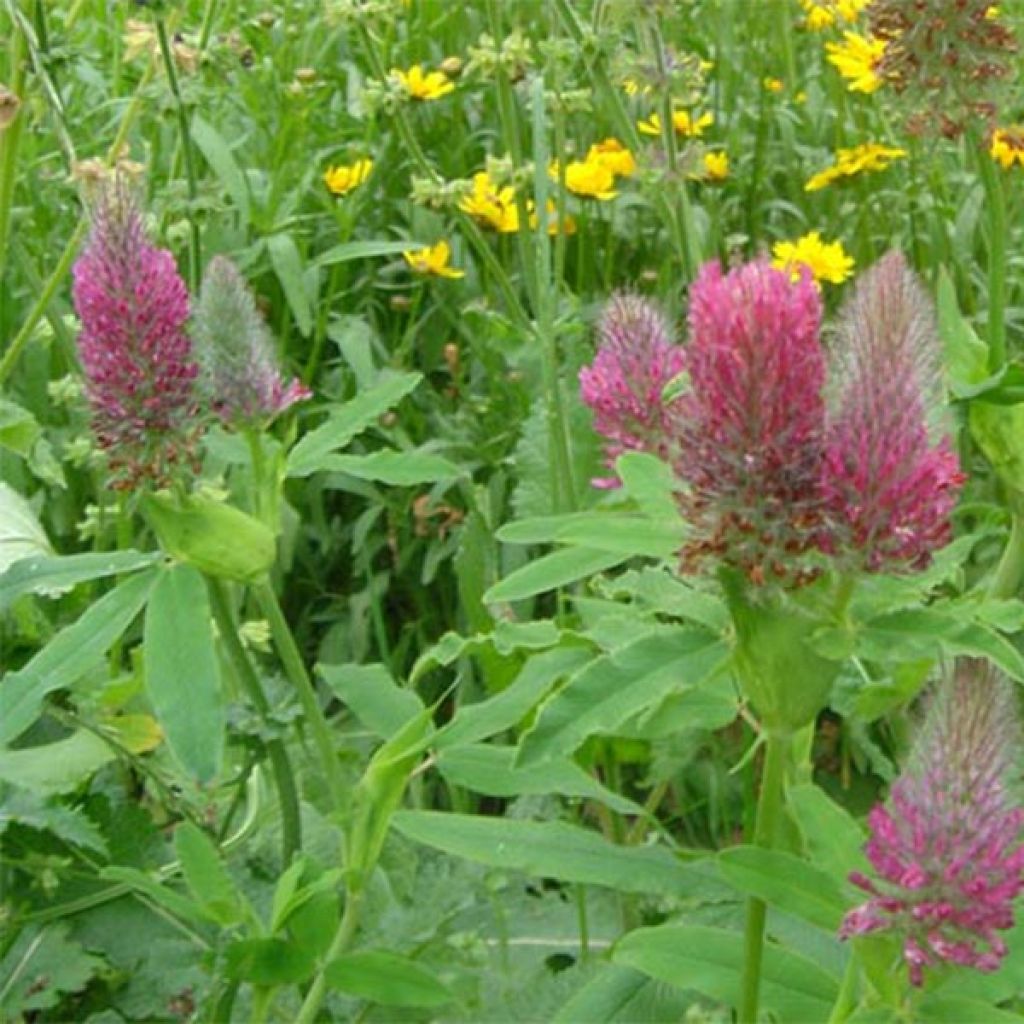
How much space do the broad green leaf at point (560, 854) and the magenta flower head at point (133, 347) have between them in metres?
0.32

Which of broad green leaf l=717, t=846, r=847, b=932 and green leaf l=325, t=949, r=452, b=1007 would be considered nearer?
broad green leaf l=717, t=846, r=847, b=932

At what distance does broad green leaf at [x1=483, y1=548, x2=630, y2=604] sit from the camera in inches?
49.2

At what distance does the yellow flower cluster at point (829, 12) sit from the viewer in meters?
3.18

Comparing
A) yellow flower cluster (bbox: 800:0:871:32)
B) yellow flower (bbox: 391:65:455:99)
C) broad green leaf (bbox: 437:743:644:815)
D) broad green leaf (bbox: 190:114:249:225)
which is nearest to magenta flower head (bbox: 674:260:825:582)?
broad green leaf (bbox: 437:743:644:815)

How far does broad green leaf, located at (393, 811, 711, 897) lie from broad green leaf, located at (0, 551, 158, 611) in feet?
0.93

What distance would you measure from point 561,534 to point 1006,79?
817 mm

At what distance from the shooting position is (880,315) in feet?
3.31

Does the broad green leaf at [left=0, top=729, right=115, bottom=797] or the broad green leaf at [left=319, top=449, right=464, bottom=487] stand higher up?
the broad green leaf at [left=319, top=449, right=464, bottom=487]

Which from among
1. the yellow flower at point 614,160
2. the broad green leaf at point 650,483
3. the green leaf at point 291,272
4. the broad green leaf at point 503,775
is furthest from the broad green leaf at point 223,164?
the broad green leaf at point 650,483

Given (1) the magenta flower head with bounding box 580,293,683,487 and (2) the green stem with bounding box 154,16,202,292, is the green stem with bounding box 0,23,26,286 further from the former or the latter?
(1) the magenta flower head with bounding box 580,293,683,487

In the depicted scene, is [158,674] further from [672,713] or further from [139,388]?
[672,713]

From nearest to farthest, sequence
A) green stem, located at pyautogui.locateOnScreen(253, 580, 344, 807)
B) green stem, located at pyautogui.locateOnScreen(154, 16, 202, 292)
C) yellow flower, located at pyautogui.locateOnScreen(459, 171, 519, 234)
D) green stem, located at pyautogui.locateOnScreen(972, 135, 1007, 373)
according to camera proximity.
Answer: green stem, located at pyautogui.locateOnScreen(253, 580, 344, 807), green stem, located at pyautogui.locateOnScreen(972, 135, 1007, 373), green stem, located at pyautogui.locateOnScreen(154, 16, 202, 292), yellow flower, located at pyautogui.locateOnScreen(459, 171, 519, 234)

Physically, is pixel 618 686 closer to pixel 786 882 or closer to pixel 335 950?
pixel 786 882

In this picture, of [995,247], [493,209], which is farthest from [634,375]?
[493,209]
